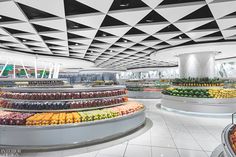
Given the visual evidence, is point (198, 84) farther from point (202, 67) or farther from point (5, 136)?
point (5, 136)

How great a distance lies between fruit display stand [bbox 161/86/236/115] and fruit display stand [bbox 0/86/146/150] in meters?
3.46

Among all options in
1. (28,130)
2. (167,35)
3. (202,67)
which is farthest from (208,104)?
(28,130)

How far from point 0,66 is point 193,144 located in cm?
2087

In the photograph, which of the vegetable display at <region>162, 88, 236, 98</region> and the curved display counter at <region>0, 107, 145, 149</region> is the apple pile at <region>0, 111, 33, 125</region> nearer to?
the curved display counter at <region>0, 107, 145, 149</region>

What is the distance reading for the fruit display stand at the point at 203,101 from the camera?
23.8ft

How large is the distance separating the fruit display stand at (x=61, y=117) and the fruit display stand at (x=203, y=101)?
3458 millimetres

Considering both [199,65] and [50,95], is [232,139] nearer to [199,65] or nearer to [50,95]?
[50,95]

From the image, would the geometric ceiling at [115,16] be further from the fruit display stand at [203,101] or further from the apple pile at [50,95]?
the fruit display stand at [203,101]

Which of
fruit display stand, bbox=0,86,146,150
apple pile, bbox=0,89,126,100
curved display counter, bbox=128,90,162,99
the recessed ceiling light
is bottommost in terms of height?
curved display counter, bbox=128,90,162,99

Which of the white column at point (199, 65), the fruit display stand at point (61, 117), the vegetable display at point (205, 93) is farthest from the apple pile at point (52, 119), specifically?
the white column at point (199, 65)

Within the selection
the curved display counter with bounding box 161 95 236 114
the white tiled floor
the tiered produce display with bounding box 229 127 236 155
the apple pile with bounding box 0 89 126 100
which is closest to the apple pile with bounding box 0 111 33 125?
the apple pile with bounding box 0 89 126 100

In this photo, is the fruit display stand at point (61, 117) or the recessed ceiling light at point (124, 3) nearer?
the fruit display stand at point (61, 117)

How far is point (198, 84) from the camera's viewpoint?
27.8 feet

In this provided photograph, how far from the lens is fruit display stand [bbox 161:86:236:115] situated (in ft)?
23.8
